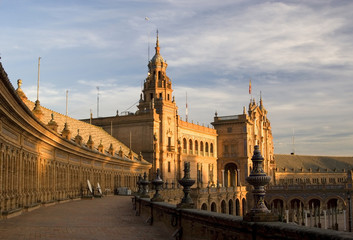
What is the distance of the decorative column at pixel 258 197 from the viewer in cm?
902

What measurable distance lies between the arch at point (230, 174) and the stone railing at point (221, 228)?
264 ft

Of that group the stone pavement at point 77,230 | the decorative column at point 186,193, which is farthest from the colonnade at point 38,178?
the decorative column at point 186,193

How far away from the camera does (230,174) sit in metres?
100

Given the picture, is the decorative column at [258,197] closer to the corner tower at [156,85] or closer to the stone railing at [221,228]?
the stone railing at [221,228]

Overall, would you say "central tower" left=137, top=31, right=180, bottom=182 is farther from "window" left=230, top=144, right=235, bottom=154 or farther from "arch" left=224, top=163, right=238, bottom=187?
"arch" left=224, top=163, right=238, bottom=187

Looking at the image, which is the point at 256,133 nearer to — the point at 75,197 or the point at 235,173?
the point at 235,173

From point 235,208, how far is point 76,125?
1556 inches

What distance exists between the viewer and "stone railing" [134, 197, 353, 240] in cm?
726

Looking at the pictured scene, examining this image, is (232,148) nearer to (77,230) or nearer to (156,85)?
(156,85)

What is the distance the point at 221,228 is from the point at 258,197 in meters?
1.56

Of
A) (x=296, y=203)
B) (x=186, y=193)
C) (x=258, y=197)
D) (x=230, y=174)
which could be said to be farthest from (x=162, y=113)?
(x=258, y=197)

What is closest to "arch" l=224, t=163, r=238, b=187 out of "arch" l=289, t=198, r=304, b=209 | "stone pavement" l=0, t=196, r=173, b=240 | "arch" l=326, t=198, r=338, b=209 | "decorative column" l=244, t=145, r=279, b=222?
"arch" l=289, t=198, r=304, b=209

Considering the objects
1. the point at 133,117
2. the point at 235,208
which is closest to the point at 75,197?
the point at 133,117

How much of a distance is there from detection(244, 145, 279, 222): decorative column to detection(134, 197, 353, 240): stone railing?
0.57ft
